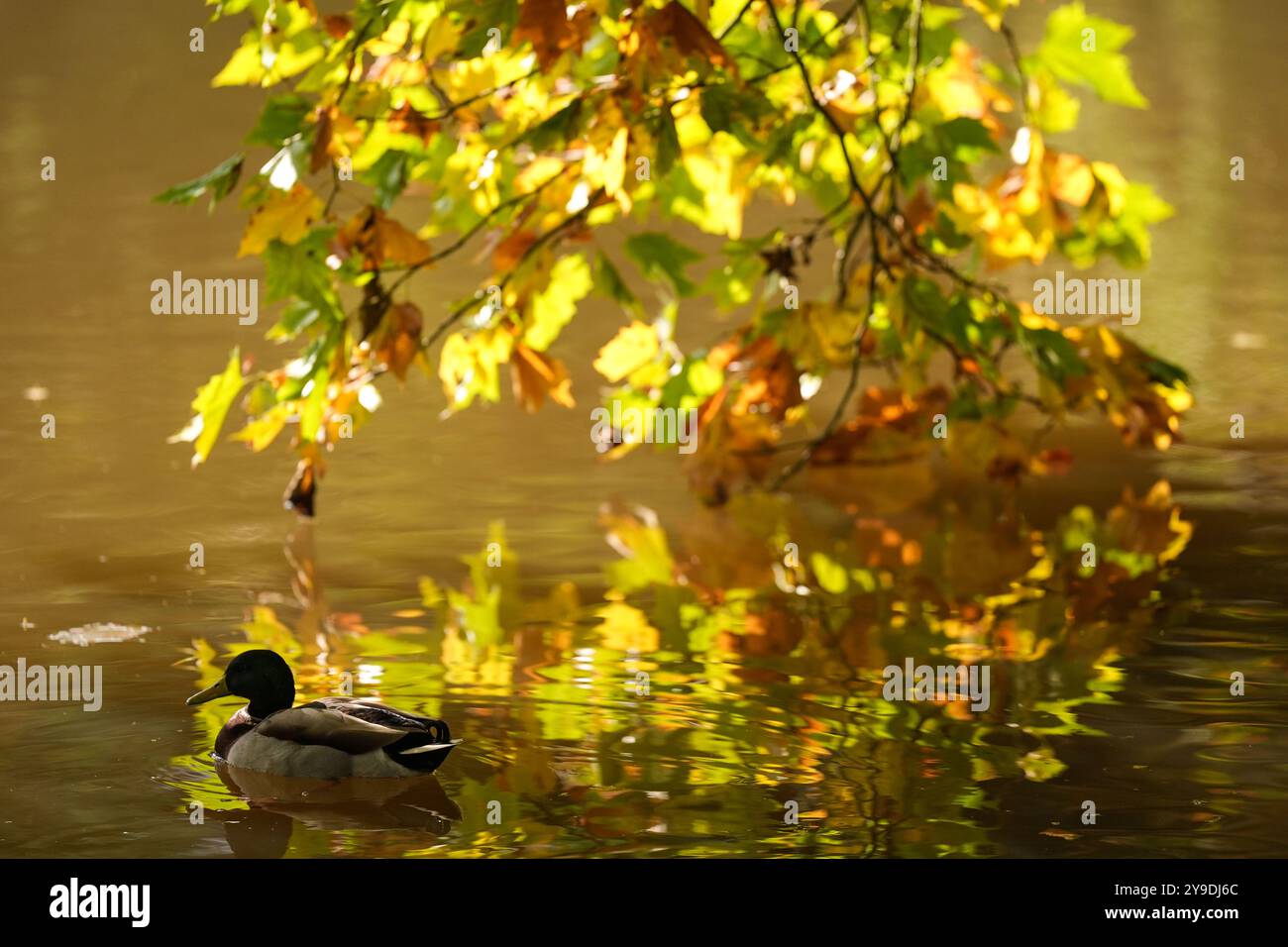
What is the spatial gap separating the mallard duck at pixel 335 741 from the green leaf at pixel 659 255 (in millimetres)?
2055

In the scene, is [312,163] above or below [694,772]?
above

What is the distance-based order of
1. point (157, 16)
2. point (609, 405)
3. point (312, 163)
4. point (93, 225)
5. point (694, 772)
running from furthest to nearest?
point (157, 16) < point (93, 225) < point (609, 405) < point (312, 163) < point (694, 772)

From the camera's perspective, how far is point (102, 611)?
5.58 metres

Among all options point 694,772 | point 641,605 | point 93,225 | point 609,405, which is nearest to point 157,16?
point 93,225

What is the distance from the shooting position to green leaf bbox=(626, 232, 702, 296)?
611 cm

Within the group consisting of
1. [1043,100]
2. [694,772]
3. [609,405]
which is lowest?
[694,772]

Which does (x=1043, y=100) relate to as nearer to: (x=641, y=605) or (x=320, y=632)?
(x=641, y=605)

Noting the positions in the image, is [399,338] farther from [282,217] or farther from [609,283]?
[609,283]

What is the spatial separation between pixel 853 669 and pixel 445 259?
5989 millimetres

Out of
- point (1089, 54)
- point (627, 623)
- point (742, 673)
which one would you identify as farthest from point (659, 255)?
point (742, 673)

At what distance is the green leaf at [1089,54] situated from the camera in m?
6.26

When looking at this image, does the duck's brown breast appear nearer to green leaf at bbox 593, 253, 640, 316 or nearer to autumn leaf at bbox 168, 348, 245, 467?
autumn leaf at bbox 168, 348, 245, 467

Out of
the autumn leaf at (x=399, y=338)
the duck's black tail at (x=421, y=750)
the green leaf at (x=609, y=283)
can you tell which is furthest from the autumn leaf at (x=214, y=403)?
the duck's black tail at (x=421, y=750)

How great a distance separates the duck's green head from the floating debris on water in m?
0.79
